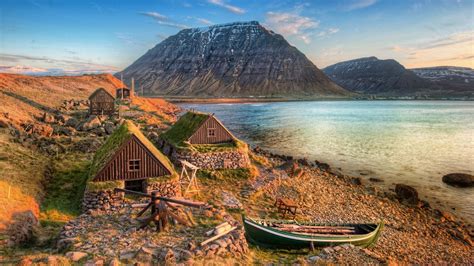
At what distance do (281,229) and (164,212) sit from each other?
22.2 feet

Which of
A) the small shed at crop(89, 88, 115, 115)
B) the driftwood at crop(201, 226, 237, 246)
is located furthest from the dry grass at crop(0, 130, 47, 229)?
the small shed at crop(89, 88, 115, 115)

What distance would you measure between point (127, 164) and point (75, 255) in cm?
797

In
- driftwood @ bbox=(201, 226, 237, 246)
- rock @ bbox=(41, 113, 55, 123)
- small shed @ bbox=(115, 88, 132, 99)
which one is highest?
small shed @ bbox=(115, 88, 132, 99)

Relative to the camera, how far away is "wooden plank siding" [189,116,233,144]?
31.5m

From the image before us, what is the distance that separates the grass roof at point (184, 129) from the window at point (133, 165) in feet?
32.9

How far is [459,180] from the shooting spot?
34.0 m

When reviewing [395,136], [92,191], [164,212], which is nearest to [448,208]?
[164,212]

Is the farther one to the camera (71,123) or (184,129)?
(71,123)

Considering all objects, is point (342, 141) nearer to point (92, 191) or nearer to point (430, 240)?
point (430, 240)

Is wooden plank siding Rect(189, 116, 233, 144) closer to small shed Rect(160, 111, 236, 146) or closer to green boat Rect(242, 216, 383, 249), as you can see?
small shed Rect(160, 111, 236, 146)

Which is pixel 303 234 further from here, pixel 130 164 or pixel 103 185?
pixel 103 185

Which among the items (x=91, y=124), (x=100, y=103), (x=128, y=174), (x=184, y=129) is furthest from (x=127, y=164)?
(x=100, y=103)

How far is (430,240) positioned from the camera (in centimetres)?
2156

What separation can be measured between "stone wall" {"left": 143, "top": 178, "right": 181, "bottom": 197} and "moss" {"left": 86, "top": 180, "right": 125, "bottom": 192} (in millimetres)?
1636
